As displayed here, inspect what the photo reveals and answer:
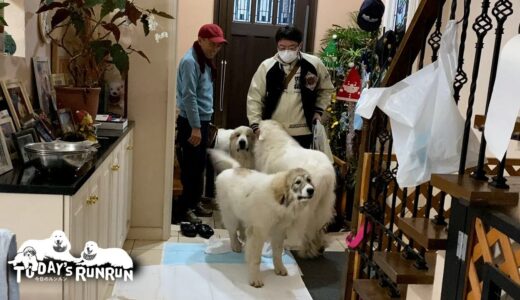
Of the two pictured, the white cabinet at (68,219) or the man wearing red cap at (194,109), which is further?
the man wearing red cap at (194,109)

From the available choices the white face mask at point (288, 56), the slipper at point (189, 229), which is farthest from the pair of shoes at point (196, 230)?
the white face mask at point (288, 56)

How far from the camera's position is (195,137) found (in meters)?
3.98

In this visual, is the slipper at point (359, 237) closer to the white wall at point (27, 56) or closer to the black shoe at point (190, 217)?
the white wall at point (27, 56)

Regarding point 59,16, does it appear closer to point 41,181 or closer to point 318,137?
point 41,181

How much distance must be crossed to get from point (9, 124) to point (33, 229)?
589 mm

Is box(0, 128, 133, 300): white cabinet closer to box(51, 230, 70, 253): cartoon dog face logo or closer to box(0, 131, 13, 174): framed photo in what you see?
box(51, 230, 70, 253): cartoon dog face logo

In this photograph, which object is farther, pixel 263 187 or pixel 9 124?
pixel 263 187

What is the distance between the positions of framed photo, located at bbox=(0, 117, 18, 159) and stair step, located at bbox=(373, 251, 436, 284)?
5.13 ft

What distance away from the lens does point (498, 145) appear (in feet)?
3.83

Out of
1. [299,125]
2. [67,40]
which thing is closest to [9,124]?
[67,40]

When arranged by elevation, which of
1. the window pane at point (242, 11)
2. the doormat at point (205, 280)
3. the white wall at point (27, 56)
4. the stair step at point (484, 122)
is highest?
the window pane at point (242, 11)

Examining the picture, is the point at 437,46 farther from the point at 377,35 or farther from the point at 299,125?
the point at 377,35

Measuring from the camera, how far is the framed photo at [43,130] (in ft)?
7.72

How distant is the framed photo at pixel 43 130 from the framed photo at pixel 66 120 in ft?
0.49
